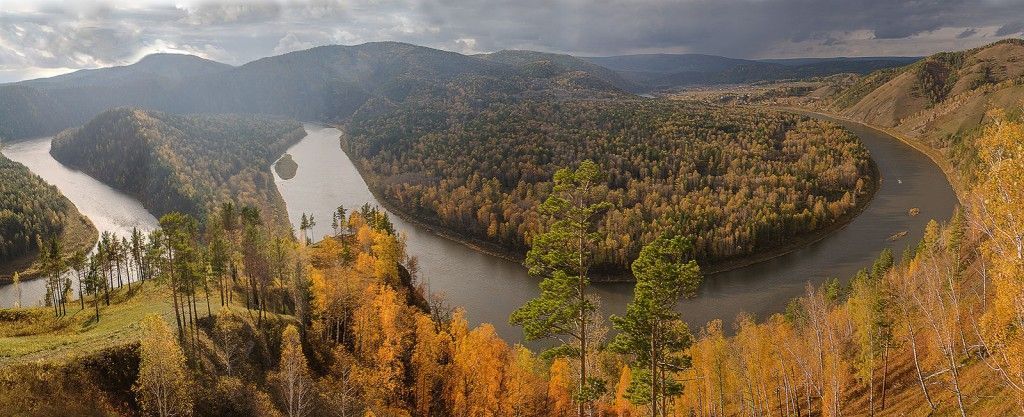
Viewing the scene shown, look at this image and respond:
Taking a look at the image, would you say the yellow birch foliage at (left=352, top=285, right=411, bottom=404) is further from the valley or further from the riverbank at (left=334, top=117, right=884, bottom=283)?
the riverbank at (left=334, top=117, right=884, bottom=283)

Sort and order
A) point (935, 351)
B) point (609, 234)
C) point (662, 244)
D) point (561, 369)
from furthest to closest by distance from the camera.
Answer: point (609, 234) < point (561, 369) < point (935, 351) < point (662, 244)

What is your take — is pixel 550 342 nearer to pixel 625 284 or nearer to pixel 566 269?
pixel 625 284

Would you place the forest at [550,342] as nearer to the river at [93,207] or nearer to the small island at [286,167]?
the river at [93,207]

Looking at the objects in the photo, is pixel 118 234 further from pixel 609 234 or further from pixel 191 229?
pixel 609 234

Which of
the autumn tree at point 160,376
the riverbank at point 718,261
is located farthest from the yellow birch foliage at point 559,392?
the riverbank at point 718,261

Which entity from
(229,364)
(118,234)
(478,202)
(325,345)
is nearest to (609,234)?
(478,202)

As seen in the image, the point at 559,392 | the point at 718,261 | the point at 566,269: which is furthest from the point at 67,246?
the point at 566,269
